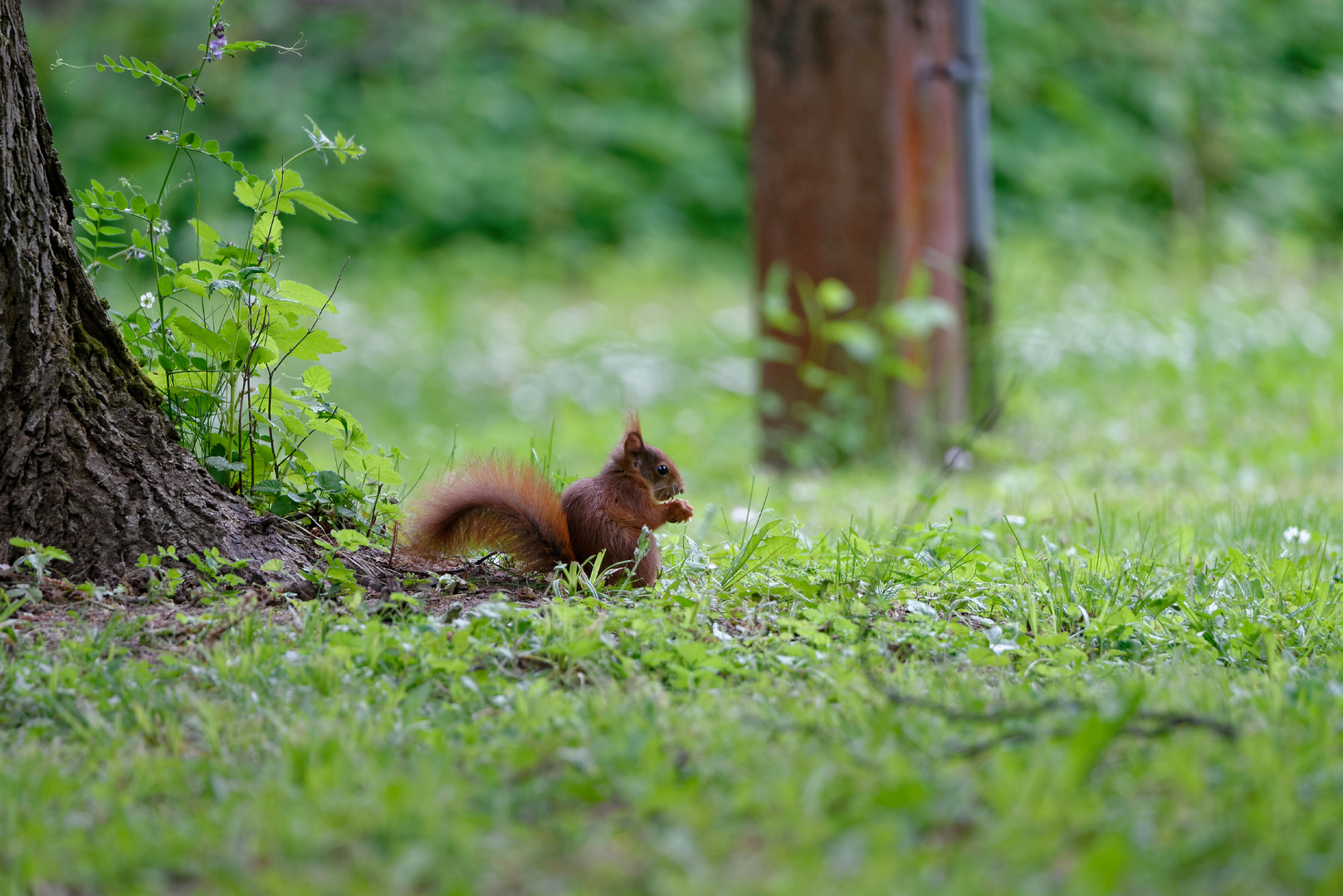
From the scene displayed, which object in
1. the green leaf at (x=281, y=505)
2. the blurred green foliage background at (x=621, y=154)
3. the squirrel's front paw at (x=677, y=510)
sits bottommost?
the squirrel's front paw at (x=677, y=510)

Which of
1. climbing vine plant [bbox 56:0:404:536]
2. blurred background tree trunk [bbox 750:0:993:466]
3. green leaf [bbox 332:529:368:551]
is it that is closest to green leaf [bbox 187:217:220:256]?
climbing vine plant [bbox 56:0:404:536]

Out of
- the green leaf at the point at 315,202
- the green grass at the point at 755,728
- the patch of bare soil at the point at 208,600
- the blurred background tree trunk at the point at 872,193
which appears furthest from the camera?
the blurred background tree trunk at the point at 872,193

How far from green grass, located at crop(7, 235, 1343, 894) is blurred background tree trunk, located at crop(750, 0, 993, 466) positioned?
1.91 m

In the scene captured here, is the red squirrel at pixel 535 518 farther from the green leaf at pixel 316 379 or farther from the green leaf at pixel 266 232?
the green leaf at pixel 266 232

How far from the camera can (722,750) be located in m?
1.93

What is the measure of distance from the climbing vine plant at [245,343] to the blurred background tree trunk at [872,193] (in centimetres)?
313

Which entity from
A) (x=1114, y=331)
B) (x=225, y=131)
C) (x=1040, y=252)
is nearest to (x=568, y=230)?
(x=225, y=131)

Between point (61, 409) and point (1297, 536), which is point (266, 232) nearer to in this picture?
point (61, 409)

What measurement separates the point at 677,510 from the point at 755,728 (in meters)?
1.02

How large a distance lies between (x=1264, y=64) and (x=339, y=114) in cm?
882

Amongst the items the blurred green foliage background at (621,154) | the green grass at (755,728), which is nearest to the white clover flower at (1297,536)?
the green grass at (755,728)

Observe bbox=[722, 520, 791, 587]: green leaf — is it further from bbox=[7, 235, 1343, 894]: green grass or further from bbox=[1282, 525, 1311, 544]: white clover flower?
bbox=[1282, 525, 1311, 544]: white clover flower

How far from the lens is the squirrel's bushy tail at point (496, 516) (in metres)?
2.71

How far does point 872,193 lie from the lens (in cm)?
569
